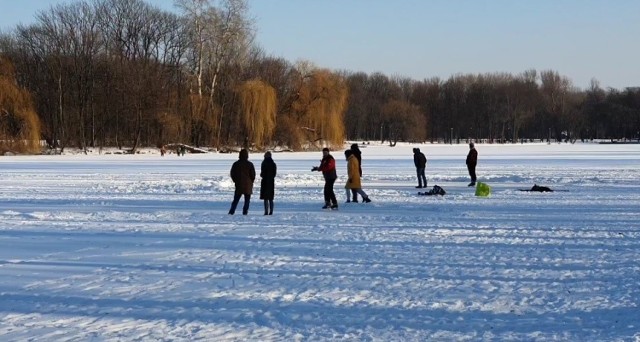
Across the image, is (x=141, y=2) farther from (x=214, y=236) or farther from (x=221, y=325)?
(x=221, y=325)

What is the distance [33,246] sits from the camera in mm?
9750

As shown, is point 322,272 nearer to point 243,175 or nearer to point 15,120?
point 243,175

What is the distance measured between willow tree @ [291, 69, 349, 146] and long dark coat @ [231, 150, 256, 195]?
45.9m

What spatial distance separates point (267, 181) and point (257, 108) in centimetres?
4273

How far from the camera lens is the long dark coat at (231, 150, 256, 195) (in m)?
13.6

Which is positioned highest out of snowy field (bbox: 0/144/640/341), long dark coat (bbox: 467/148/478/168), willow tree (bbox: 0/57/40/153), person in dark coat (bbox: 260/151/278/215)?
willow tree (bbox: 0/57/40/153)

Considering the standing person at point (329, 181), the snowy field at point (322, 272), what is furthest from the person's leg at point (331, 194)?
the snowy field at point (322, 272)

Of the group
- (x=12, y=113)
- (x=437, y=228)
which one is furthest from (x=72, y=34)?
(x=437, y=228)

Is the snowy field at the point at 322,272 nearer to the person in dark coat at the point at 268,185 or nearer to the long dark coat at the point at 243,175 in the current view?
the person in dark coat at the point at 268,185

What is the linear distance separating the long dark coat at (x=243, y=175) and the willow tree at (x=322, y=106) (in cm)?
4593

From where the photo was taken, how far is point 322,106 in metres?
59.6

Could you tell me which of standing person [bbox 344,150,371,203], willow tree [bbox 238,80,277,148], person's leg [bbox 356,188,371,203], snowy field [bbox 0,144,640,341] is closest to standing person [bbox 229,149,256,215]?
snowy field [bbox 0,144,640,341]

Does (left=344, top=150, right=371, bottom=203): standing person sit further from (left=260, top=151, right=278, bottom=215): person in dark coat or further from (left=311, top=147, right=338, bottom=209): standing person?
(left=260, top=151, right=278, bottom=215): person in dark coat

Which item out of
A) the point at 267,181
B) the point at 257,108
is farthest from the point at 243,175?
the point at 257,108
